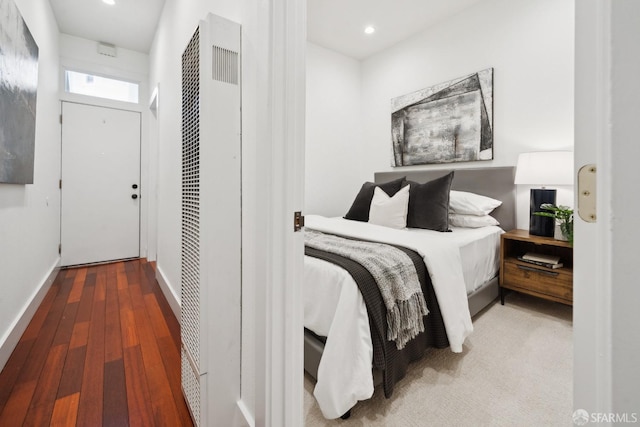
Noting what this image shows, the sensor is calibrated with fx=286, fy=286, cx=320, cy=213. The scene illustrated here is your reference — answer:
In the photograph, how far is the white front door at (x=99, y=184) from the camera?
3621 mm

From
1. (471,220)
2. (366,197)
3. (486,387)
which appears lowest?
(486,387)

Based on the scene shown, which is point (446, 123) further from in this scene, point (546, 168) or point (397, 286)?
point (397, 286)

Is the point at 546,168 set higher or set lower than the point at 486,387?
higher

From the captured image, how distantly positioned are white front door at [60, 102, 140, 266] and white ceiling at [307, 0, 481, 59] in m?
2.80

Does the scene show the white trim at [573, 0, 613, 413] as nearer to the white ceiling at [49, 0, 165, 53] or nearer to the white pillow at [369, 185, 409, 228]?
the white pillow at [369, 185, 409, 228]

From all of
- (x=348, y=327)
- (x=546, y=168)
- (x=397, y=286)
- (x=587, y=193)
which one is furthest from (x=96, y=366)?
(x=546, y=168)

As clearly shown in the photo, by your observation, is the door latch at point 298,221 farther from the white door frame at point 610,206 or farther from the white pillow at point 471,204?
the white pillow at point 471,204

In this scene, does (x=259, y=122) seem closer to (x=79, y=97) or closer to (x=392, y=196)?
(x=392, y=196)

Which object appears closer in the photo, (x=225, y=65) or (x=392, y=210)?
(x=225, y=65)

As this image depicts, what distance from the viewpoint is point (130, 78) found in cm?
390

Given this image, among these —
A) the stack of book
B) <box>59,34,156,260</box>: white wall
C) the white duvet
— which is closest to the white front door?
<box>59,34,156,260</box>: white wall

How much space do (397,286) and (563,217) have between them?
1.64 meters

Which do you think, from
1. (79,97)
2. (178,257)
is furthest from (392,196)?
(79,97)

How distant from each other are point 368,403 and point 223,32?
1.80 metres
